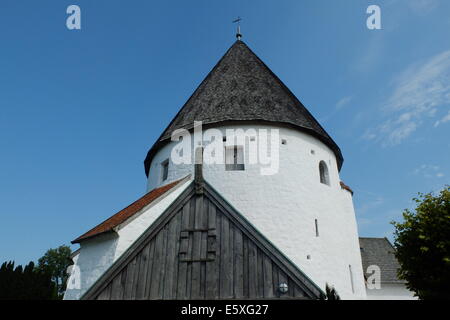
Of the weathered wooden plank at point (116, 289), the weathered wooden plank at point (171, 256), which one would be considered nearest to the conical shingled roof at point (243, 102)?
the weathered wooden plank at point (171, 256)

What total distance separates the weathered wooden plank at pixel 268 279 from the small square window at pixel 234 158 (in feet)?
23.8

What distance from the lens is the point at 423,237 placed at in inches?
393

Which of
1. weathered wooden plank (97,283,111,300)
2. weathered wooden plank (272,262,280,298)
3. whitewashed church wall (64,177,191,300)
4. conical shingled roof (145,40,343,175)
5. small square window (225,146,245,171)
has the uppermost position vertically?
conical shingled roof (145,40,343,175)

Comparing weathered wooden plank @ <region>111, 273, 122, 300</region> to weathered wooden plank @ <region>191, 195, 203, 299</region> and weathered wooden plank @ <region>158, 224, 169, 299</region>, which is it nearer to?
weathered wooden plank @ <region>158, 224, 169, 299</region>

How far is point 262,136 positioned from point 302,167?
1.98m

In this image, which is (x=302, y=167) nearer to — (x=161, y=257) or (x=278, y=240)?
(x=278, y=240)

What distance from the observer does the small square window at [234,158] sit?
39.6 ft

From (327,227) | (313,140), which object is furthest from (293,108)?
(327,227)

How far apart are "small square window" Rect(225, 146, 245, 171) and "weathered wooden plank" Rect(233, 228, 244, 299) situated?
697 cm

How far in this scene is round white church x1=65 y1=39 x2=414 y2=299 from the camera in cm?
495

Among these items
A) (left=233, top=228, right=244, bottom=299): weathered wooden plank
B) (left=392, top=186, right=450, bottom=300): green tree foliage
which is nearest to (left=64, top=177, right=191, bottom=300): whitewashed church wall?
(left=233, top=228, right=244, bottom=299): weathered wooden plank

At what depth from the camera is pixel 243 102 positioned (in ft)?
43.3

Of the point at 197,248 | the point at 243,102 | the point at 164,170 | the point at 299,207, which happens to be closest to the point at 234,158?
the point at 243,102

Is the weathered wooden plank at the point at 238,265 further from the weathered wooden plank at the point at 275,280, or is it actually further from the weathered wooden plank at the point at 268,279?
the weathered wooden plank at the point at 275,280
